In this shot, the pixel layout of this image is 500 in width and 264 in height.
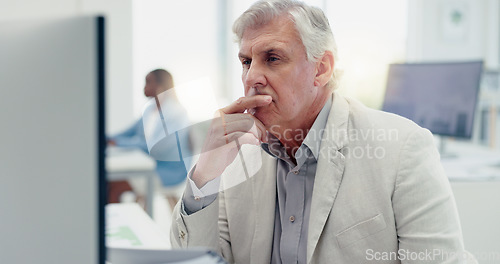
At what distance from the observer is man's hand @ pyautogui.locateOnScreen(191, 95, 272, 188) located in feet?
3.12

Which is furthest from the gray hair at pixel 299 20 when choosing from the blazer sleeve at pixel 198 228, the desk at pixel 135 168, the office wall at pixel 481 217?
the desk at pixel 135 168

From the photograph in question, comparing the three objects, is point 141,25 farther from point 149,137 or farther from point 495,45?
point 495,45

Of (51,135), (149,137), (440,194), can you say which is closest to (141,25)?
(149,137)

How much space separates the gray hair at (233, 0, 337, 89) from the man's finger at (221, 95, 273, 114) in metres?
0.15

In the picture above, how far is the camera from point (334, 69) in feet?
3.64

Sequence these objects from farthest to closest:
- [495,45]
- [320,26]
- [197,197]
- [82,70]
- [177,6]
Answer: [495,45] → [177,6] → [320,26] → [197,197] → [82,70]

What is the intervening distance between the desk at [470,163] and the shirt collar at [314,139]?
82 centimetres

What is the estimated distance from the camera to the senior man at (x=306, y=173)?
959mm

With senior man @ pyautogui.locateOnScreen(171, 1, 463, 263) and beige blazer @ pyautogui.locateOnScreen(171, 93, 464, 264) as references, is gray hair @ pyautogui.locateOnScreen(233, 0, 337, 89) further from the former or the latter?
beige blazer @ pyautogui.locateOnScreen(171, 93, 464, 264)

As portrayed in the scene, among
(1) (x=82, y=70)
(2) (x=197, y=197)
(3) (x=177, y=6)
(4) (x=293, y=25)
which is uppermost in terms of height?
(3) (x=177, y=6)

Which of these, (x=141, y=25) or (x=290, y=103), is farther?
(x=141, y=25)

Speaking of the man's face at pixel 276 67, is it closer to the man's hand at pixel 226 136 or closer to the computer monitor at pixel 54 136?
the man's hand at pixel 226 136

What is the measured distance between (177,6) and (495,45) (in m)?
3.30

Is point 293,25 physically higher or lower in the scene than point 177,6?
lower
